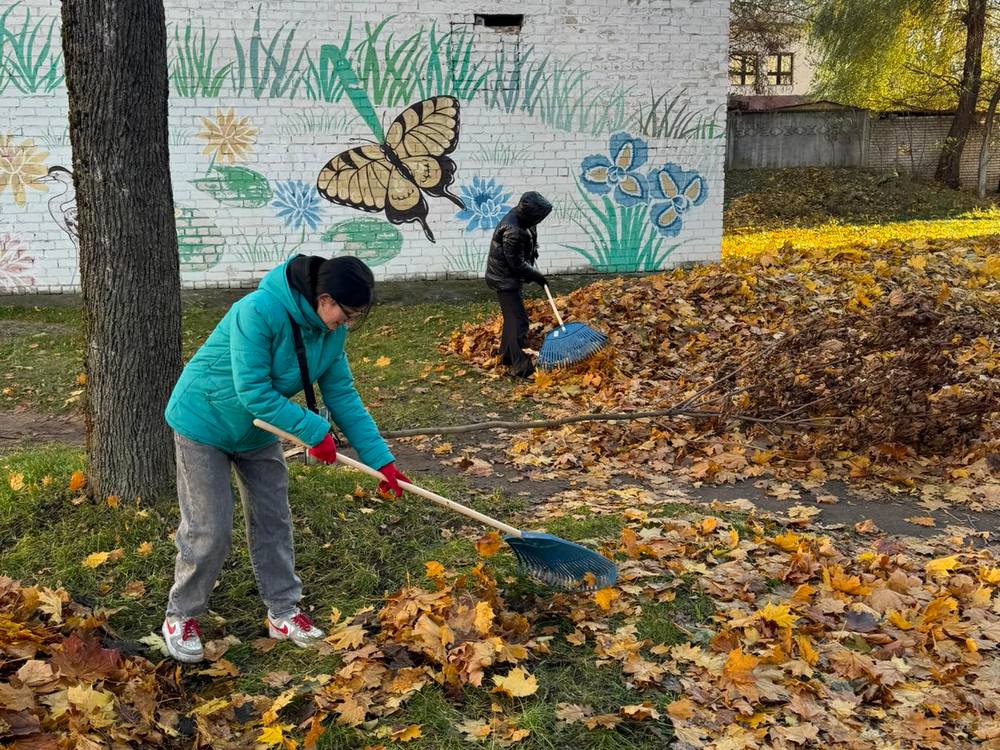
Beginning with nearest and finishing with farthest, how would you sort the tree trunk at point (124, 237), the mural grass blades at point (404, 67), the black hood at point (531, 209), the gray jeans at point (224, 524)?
the gray jeans at point (224, 524) < the tree trunk at point (124, 237) < the black hood at point (531, 209) < the mural grass blades at point (404, 67)

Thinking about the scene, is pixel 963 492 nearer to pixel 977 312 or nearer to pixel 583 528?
pixel 583 528

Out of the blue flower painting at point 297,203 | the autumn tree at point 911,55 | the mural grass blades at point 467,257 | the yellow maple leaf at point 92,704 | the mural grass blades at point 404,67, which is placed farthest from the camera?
the autumn tree at point 911,55

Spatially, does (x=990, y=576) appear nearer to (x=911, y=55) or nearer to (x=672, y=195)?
(x=672, y=195)

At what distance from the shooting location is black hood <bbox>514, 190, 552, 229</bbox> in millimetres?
7574

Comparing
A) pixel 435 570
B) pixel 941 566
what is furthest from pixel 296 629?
pixel 941 566

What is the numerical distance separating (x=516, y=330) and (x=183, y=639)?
16.8ft

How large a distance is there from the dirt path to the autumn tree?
20.5 metres

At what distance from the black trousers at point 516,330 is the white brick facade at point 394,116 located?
378cm

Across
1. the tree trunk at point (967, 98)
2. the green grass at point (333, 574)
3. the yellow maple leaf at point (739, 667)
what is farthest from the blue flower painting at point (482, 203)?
the tree trunk at point (967, 98)

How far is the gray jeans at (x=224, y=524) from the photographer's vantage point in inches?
129

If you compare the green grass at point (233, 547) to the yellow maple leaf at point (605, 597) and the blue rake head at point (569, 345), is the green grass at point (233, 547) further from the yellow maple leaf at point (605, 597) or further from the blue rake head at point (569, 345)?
the blue rake head at point (569, 345)

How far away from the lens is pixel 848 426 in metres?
5.48

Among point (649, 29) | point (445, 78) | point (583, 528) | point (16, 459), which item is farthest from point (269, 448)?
point (649, 29)

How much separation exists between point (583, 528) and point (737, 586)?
3.05 feet
